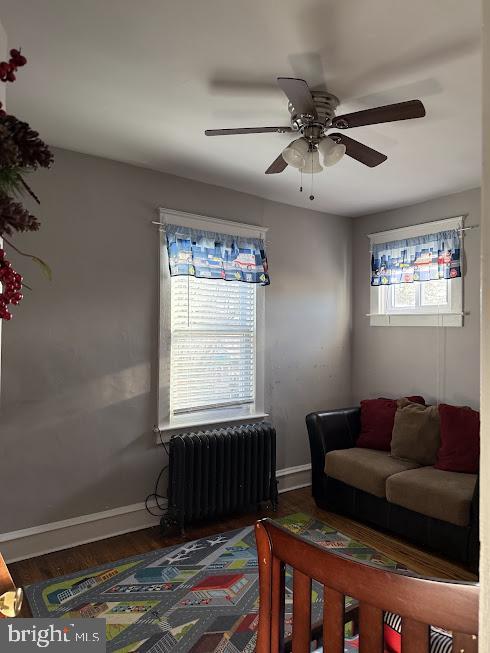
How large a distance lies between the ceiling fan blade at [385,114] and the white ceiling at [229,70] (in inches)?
9.4

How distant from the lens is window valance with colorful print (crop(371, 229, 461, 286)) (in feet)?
13.1

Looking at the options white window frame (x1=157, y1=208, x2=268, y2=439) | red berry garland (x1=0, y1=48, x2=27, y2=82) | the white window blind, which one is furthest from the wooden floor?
red berry garland (x1=0, y1=48, x2=27, y2=82)

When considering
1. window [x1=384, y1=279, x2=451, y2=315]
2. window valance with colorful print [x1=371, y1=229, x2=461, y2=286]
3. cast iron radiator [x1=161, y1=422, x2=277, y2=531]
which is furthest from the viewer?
window [x1=384, y1=279, x2=451, y2=315]

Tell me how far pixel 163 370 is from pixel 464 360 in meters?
2.62

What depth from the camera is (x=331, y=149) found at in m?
2.28

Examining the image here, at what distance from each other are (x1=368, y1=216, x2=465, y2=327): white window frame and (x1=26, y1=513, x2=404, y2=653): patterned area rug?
83.5 inches

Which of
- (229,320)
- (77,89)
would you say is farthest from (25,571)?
(77,89)

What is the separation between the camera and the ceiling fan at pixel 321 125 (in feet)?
6.70

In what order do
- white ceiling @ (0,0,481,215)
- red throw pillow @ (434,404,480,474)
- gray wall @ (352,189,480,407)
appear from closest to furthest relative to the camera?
white ceiling @ (0,0,481,215) < red throw pillow @ (434,404,480,474) < gray wall @ (352,189,480,407)

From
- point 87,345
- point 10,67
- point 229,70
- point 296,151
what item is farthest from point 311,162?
point 87,345

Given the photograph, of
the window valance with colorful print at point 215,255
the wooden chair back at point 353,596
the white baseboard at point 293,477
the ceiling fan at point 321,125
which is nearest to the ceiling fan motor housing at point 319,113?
the ceiling fan at point 321,125

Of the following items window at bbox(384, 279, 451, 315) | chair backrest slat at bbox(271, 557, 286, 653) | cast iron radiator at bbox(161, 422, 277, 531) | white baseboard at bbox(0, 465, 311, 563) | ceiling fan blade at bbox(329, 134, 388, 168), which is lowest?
white baseboard at bbox(0, 465, 311, 563)

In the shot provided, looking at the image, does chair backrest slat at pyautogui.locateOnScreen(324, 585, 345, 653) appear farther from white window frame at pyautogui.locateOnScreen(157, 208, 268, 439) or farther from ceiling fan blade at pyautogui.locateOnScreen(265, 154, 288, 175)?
white window frame at pyautogui.locateOnScreen(157, 208, 268, 439)

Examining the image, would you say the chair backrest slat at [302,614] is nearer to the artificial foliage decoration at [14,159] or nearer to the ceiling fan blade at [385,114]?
the artificial foliage decoration at [14,159]
